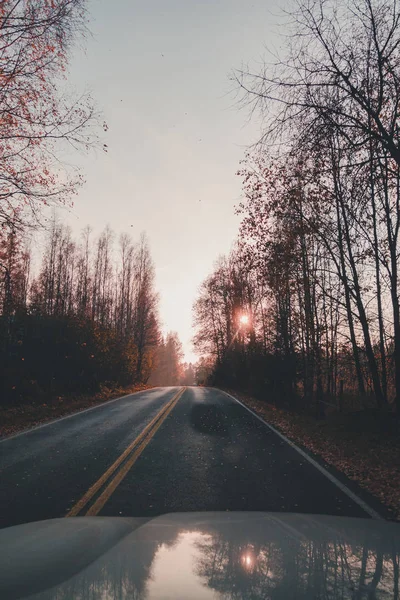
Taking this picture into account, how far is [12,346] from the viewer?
2102 centimetres

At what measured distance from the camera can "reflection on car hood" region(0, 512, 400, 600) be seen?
2.21m

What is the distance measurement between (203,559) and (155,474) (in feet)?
15.0

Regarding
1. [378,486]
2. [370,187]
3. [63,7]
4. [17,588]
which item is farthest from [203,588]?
[63,7]

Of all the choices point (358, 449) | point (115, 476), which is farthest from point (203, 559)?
point (358, 449)

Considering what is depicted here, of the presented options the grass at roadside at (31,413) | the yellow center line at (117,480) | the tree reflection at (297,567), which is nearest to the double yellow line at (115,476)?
the yellow center line at (117,480)

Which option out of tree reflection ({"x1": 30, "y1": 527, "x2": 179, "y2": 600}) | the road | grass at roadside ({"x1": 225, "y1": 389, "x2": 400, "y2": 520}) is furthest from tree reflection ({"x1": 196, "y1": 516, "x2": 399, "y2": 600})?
grass at roadside ({"x1": 225, "y1": 389, "x2": 400, "y2": 520})

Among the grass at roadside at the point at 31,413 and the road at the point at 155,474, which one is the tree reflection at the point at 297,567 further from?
the grass at roadside at the point at 31,413

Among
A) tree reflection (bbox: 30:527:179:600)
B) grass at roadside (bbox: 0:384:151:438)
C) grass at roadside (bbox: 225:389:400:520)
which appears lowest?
grass at roadside (bbox: 225:389:400:520)

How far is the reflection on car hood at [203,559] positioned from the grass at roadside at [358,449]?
9.22 feet

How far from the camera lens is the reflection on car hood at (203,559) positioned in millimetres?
2209

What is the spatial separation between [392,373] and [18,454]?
12995 mm

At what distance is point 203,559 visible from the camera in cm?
262

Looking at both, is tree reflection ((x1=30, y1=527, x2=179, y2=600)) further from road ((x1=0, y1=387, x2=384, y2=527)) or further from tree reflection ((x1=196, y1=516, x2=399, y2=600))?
road ((x1=0, y1=387, x2=384, y2=527))

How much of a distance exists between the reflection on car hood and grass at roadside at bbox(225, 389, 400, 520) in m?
2.81
